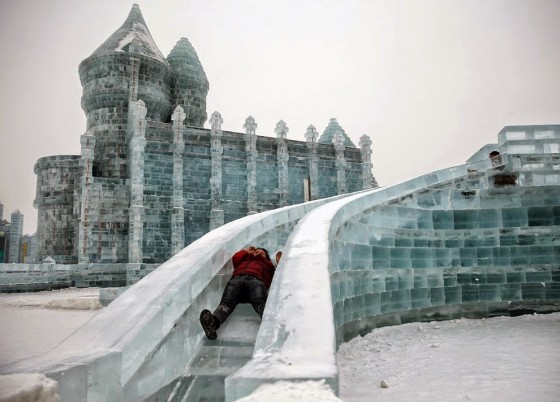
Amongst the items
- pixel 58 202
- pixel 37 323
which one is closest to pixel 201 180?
pixel 58 202

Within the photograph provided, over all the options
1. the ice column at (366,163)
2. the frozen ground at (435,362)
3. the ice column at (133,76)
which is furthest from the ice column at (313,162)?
the frozen ground at (435,362)

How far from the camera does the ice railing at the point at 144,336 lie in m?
2.73

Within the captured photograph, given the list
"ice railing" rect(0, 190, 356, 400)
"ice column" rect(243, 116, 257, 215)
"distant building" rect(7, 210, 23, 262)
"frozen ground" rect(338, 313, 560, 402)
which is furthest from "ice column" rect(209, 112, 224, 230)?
"distant building" rect(7, 210, 23, 262)

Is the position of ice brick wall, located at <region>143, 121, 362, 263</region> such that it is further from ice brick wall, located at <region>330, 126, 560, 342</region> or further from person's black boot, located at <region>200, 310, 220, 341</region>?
person's black boot, located at <region>200, 310, 220, 341</region>

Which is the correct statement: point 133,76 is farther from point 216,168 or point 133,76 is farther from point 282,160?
point 282,160

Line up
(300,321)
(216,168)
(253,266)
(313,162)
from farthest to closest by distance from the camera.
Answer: (313,162) < (216,168) < (253,266) < (300,321)

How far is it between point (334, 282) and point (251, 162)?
18862 millimetres

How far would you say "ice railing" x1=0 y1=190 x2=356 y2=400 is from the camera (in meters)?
2.73

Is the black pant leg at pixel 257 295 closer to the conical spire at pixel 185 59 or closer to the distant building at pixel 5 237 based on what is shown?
the conical spire at pixel 185 59

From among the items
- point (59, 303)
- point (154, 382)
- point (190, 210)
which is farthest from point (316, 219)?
point (190, 210)

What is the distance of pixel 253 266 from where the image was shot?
174 inches

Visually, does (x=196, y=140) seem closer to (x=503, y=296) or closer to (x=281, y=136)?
(x=281, y=136)

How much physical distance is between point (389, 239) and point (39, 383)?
18.6 feet

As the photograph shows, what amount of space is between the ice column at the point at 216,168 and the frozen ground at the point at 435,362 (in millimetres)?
14033
